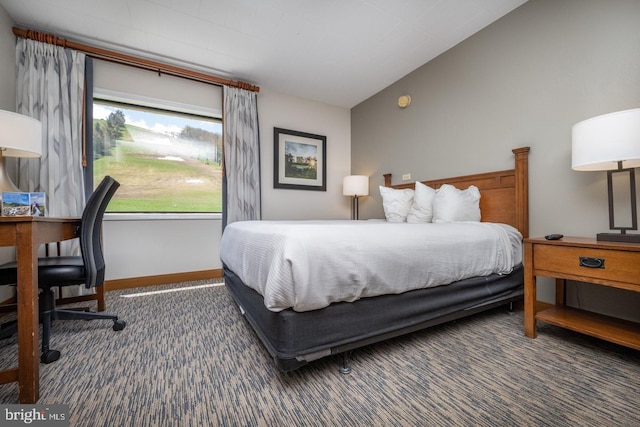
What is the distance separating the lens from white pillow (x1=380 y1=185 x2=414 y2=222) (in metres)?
2.84

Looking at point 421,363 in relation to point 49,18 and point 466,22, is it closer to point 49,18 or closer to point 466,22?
point 466,22

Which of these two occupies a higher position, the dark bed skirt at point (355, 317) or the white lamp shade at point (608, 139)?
the white lamp shade at point (608, 139)

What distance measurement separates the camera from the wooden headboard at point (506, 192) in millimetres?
2164

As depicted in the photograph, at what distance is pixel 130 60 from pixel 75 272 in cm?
243

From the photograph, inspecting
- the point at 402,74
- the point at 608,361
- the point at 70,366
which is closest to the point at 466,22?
the point at 402,74

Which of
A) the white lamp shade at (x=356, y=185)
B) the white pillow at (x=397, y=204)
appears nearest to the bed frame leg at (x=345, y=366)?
the white pillow at (x=397, y=204)

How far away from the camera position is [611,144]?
4.39 ft

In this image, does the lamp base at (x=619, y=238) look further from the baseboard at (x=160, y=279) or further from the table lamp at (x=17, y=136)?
the table lamp at (x=17, y=136)

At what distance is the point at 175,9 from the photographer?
7.27ft

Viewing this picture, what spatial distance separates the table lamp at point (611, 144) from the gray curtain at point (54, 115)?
3966 mm

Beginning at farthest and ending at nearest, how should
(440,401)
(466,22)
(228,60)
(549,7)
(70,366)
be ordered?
(228,60)
(466,22)
(549,7)
(70,366)
(440,401)

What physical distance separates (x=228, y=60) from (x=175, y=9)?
775 mm

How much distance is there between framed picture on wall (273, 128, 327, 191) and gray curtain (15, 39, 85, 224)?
210cm

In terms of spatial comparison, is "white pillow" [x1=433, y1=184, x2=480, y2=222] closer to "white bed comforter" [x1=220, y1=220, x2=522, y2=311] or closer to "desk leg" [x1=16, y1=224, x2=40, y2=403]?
"white bed comforter" [x1=220, y1=220, x2=522, y2=311]
